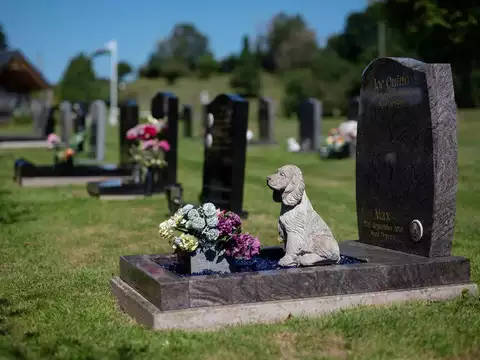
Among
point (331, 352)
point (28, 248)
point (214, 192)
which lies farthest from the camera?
point (214, 192)

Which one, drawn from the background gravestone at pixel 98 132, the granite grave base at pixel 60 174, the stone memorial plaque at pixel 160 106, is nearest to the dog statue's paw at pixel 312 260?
the stone memorial plaque at pixel 160 106

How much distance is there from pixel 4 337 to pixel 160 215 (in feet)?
24.9

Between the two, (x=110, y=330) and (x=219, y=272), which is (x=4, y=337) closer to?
(x=110, y=330)

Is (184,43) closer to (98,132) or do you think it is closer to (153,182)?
(98,132)

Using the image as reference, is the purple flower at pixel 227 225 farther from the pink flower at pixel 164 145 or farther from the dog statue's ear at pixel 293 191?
the pink flower at pixel 164 145

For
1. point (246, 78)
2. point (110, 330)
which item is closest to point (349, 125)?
point (110, 330)

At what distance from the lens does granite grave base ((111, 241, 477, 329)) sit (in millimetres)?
6336

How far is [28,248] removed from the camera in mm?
10742

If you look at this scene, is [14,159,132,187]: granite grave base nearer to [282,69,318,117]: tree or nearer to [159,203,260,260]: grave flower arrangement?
[159,203,260,260]: grave flower arrangement

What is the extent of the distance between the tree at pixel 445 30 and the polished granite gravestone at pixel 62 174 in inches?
1032

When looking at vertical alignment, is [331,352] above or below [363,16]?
below

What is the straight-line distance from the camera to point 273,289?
661cm

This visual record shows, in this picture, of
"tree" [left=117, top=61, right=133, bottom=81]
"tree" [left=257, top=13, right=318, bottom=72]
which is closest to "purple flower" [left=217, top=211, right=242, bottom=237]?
"tree" [left=257, top=13, right=318, bottom=72]

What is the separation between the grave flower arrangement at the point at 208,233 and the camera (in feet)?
23.2
